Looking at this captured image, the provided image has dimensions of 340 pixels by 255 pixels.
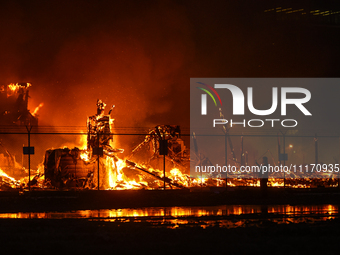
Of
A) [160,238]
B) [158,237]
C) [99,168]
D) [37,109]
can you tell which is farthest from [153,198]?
[37,109]

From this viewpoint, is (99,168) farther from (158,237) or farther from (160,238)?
(160,238)

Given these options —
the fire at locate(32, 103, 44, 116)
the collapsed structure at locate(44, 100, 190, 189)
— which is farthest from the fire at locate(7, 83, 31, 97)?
the collapsed structure at locate(44, 100, 190, 189)

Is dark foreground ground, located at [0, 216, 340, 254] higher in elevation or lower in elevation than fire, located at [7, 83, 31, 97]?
lower

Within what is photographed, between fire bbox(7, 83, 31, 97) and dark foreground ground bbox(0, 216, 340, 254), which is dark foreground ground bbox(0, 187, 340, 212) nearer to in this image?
dark foreground ground bbox(0, 216, 340, 254)

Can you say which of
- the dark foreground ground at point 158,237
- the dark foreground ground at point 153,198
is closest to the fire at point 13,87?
the dark foreground ground at point 153,198

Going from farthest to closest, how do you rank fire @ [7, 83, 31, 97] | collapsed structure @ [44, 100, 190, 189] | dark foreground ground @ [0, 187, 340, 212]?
fire @ [7, 83, 31, 97] → collapsed structure @ [44, 100, 190, 189] → dark foreground ground @ [0, 187, 340, 212]

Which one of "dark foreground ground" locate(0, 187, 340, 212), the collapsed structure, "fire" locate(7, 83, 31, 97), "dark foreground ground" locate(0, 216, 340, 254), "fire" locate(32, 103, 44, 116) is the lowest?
"dark foreground ground" locate(0, 216, 340, 254)

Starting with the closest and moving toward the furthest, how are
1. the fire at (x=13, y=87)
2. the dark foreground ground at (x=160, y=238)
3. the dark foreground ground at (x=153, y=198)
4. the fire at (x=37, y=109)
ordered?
the dark foreground ground at (x=160, y=238) < the dark foreground ground at (x=153, y=198) < the fire at (x=13, y=87) < the fire at (x=37, y=109)

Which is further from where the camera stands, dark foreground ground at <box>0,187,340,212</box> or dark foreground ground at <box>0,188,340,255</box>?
dark foreground ground at <box>0,187,340,212</box>

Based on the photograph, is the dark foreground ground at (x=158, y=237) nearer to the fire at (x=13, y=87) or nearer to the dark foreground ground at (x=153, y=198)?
the dark foreground ground at (x=153, y=198)

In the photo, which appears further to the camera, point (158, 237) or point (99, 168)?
point (99, 168)

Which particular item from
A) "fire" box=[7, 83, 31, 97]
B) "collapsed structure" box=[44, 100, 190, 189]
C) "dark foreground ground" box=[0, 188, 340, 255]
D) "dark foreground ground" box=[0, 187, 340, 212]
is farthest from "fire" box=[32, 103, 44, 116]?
"dark foreground ground" box=[0, 188, 340, 255]

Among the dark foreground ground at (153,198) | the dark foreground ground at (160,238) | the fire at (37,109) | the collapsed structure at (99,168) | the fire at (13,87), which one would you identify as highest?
the fire at (13,87)

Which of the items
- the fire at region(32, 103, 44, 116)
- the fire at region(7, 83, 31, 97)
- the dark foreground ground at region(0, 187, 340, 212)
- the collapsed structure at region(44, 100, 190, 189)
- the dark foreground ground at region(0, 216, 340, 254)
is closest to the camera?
the dark foreground ground at region(0, 216, 340, 254)
